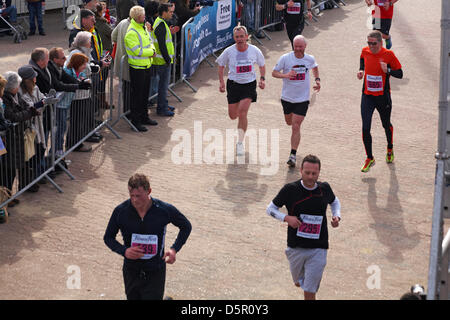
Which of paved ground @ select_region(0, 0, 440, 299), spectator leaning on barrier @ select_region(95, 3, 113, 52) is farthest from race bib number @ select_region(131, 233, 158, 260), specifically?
spectator leaning on barrier @ select_region(95, 3, 113, 52)

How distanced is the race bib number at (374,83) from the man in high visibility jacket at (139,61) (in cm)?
365

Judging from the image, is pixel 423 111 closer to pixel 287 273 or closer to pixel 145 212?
pixel 287 273

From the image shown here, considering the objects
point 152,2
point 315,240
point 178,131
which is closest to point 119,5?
point 152,2

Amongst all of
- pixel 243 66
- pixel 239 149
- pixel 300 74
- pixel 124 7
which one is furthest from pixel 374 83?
pixel 124 7

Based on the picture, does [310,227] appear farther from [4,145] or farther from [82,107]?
[82,107]

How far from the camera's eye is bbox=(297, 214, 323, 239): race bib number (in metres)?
7.34

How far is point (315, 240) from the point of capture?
7.40 metres

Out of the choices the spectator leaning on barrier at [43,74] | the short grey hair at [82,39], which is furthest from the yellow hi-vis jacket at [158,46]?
the spectator leaning on barrier at [43,74]

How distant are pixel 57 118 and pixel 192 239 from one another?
119 inches

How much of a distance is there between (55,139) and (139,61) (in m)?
2.31

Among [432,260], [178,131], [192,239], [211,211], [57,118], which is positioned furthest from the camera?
[178,131]

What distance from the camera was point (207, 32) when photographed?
17281 millimetres

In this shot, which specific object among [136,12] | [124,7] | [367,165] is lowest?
[367,165]

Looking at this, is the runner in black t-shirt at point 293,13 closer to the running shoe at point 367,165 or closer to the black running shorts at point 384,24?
the black running shorts at point 384,24
